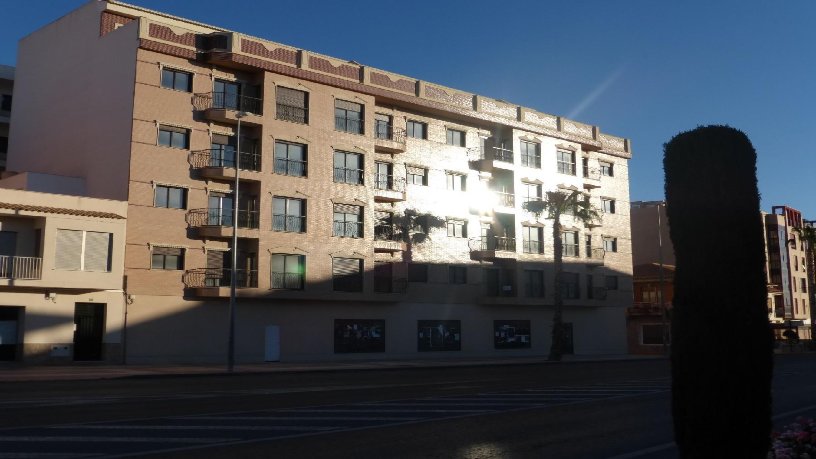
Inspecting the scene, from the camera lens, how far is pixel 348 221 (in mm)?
45281

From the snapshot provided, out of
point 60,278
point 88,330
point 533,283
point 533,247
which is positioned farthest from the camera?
point 533,247

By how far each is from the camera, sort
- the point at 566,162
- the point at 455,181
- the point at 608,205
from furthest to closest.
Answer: the point at 608,205 < the point at 566,162 < the point at 455,181

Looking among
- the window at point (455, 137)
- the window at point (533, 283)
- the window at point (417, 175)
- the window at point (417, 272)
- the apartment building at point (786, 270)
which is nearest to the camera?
the window at point (417, 272)

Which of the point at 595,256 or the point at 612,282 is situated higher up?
the point at 595,256

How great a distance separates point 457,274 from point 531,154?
38.2 ft

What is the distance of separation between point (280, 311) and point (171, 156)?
403 inches

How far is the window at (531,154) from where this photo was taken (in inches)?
2190

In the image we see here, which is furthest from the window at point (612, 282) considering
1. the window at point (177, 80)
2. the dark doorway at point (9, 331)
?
the dark doorway at point (9, 331)

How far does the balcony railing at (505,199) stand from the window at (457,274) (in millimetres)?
5695

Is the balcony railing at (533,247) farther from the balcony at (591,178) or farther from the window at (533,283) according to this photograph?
the balcony at (591,178)

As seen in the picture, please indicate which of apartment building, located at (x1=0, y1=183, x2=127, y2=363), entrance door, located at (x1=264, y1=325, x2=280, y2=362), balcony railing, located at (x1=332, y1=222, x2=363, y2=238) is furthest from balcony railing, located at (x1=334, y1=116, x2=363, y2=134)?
apartment building, located at (x1=0, y1=183, x2=127, y2=363)

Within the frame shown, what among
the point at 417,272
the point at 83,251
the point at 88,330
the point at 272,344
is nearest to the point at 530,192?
the point at 417,272

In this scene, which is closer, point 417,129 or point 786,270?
point 417,129

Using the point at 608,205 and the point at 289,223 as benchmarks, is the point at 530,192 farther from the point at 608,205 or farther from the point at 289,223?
the point at 289,223
